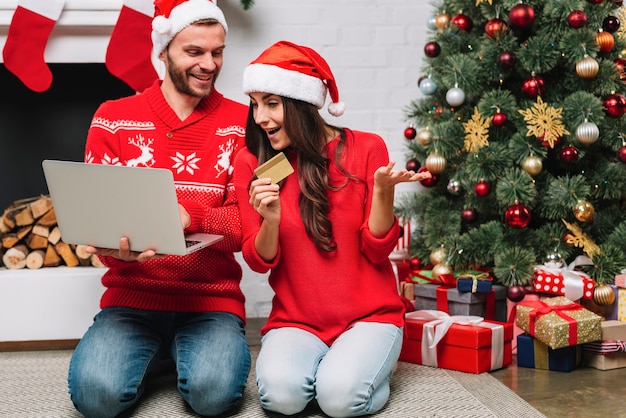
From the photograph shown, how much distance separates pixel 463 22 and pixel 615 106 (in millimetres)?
555

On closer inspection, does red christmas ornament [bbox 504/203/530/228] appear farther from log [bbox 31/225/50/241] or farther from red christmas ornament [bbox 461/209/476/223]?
log [bbox 31/225/50/241]

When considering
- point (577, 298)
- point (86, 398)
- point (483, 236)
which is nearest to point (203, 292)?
point (86, 398)

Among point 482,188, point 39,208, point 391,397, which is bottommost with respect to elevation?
point 391,397

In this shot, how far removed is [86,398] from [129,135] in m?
0.67

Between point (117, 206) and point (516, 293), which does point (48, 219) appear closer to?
point (117, 206)

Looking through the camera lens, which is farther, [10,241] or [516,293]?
[10,241]

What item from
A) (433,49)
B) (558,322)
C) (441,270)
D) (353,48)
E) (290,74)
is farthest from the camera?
(353,48)

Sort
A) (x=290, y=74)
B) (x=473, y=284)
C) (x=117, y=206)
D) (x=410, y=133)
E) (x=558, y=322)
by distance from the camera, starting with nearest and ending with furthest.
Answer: (x=117, y=206) → (x=290, y=74) → (x=558, y=322) → (x=473, y=284) → (x=410, y=133)

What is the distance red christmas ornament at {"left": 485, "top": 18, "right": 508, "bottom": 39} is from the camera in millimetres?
2283

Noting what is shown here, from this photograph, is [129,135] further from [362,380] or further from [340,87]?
[340,87]

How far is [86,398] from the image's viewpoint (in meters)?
1.65

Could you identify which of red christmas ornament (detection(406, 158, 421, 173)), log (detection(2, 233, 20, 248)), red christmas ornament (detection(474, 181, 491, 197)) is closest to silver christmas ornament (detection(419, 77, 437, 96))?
red christmas ornament (detection(406, 158, 421, 173))

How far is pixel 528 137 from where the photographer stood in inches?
88.9

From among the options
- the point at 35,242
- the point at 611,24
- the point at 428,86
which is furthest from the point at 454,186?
the point at 35,242
